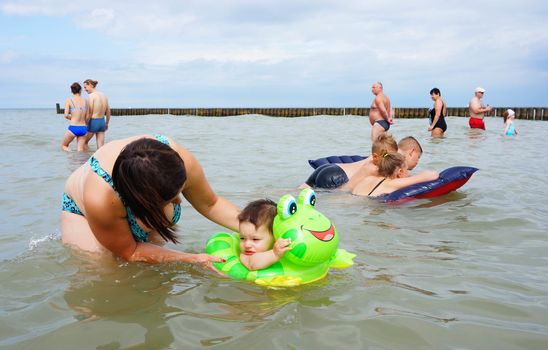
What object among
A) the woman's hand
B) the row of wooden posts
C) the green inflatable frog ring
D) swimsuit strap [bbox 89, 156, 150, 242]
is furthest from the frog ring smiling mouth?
the row of wooden posts

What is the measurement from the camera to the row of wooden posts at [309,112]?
97.0 ft

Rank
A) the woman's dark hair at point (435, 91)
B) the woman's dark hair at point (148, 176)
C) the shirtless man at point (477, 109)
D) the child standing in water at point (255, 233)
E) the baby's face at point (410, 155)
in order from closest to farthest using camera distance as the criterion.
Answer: the woman's dark hair at point (148, 176) → the child standing in water at point (255, 233) → the baby's face at point (410, 155) → the woman's dark hair at point (435, 91) → the shirtless man at point (477, 109)

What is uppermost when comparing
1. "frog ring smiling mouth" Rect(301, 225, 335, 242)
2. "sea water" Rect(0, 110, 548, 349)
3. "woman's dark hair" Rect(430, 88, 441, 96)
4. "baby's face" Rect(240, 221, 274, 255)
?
"woman's dark hair" Rect(430, 88, 441, 96)

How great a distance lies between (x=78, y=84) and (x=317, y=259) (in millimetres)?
11313

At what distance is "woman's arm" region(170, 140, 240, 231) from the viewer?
346 centimetres

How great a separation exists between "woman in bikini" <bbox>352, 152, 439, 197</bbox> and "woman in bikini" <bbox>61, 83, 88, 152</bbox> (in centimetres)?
838

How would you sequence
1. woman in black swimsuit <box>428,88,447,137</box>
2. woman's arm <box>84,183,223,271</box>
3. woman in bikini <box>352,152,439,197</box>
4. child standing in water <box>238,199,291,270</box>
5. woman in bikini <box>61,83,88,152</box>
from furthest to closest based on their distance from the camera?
1. woman in black swimsuit <box>428,88,447,137</box>
2. woman in bikini <box>61,83,88,152</box>
3. woman in bikini <box>352,152,439,197</box>
4. child standing in water <box>238,199,291,270</box>
5. woman's arm <box>84,183,223,271</box>

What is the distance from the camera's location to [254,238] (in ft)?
12.2

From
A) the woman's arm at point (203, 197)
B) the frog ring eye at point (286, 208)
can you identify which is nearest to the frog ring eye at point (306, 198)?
the frog ring eye at point (286, 208)

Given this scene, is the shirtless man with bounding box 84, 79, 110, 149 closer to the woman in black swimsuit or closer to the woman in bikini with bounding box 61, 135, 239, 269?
the woman in bikini with bounding box 61, 135, 239, 269

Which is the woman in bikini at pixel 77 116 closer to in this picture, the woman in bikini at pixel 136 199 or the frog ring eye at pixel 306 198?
the woman in bikini at pixel 136 199

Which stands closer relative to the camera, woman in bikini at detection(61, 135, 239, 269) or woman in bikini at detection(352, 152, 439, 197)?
woman in bikini at detection(61, 135, 239, 269)

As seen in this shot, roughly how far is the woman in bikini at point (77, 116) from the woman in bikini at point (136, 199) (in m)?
9.59

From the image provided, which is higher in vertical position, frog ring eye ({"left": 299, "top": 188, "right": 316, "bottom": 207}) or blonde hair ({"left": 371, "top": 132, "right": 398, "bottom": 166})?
blonde hair ({"left": 371, "top": 132, "right": 398, "bottom": 166})
